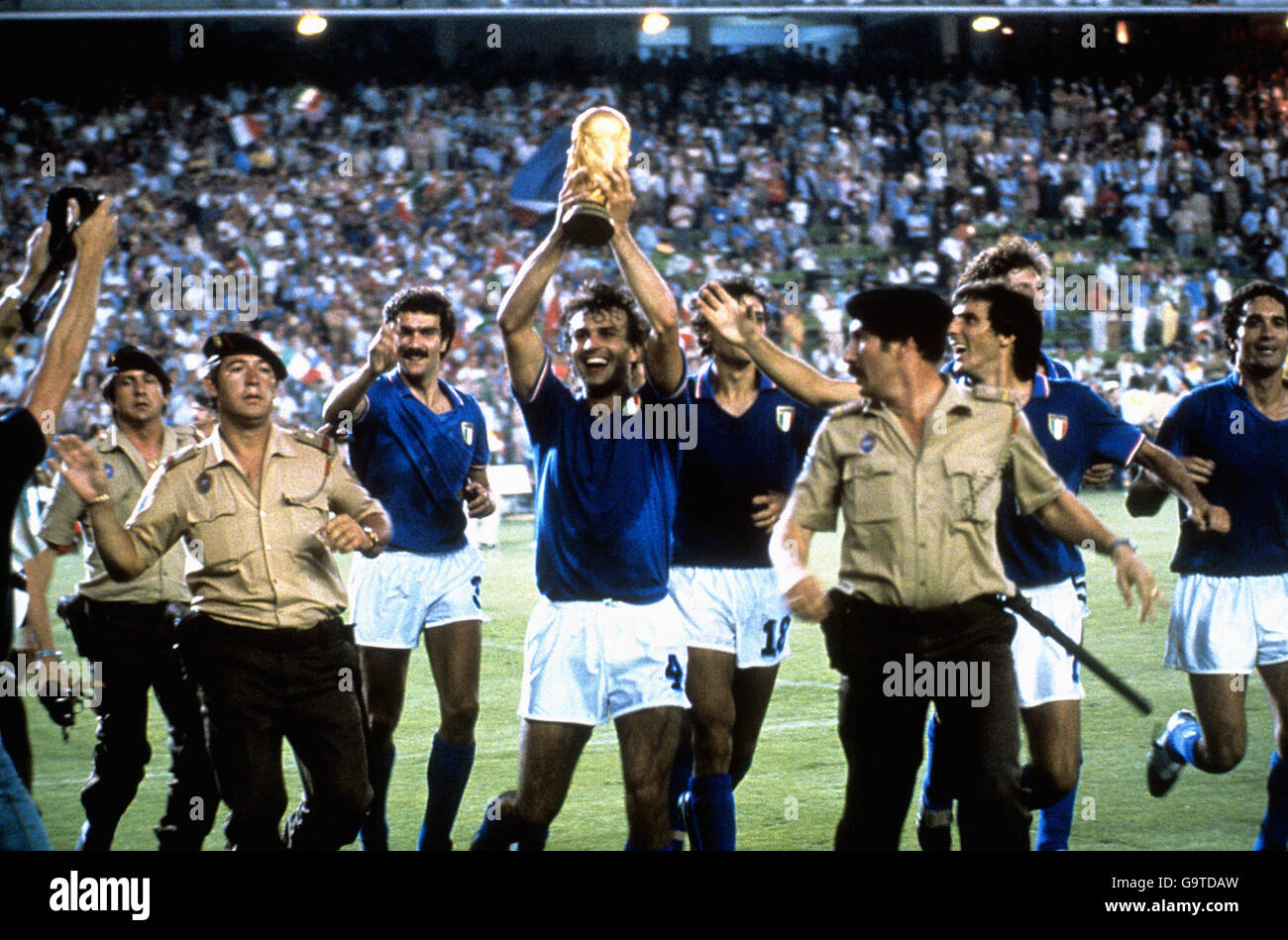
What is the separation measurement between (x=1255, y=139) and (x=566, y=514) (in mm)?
Result: 27250

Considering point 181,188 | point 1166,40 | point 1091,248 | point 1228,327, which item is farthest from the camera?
point 1166,40

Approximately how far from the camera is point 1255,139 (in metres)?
28.8

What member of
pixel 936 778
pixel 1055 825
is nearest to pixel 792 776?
pixel 1055 825

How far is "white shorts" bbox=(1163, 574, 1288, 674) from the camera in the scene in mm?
6211

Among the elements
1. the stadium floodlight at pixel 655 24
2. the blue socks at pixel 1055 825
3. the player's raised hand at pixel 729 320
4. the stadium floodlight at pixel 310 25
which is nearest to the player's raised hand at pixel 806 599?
the player's raised hand at pixel 729 320

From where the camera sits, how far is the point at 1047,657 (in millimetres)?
5727

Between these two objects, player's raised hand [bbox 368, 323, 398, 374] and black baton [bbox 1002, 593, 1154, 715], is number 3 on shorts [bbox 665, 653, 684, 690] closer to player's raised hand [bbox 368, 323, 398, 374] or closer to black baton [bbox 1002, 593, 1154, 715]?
black baton [bbox 1002, 593, 1154, 715]

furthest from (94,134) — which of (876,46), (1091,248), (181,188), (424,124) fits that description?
(1091,248)

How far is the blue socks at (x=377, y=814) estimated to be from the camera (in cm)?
608

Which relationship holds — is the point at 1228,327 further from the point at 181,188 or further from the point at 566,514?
the point at 181,188

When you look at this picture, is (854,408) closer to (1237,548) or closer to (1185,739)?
(1237,548)

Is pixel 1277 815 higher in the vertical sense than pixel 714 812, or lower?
lower

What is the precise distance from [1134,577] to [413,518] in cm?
314

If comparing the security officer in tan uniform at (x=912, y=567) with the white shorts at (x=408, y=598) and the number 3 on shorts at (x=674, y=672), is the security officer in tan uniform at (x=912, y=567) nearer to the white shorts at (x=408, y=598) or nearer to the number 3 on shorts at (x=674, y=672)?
the number 3 on shorts at (x=674, y=672)
